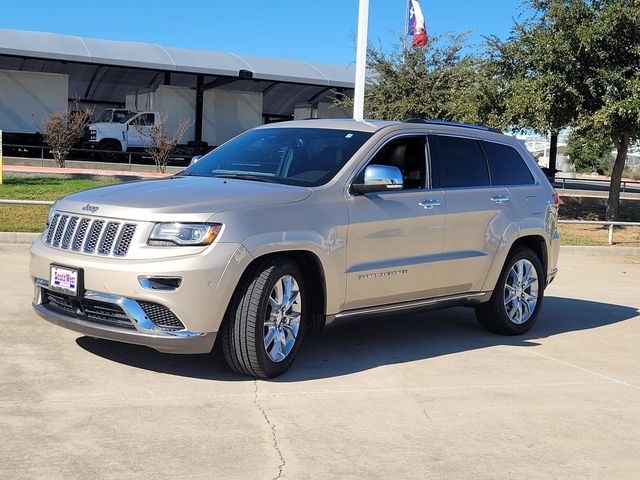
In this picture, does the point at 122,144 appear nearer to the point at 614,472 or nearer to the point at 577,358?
the point at 577,358

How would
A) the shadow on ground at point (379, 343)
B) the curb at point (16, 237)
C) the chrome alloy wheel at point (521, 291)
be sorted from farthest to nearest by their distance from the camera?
1. the curb at point (16, 237)
2. the chrome alloy wheel at point (521, 291)
3. the shadow on ground at point (379, 343)

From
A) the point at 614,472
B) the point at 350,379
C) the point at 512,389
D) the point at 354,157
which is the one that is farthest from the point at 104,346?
the point at 614,472

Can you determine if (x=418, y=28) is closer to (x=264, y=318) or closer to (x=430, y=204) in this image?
(x=430, y=204)

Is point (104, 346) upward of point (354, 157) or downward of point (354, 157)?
downward

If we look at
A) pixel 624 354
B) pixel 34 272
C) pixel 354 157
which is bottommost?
pixel 624 354

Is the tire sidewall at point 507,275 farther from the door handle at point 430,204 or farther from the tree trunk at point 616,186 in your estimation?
the tree trunk at point 616,186

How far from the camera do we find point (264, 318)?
217 inches

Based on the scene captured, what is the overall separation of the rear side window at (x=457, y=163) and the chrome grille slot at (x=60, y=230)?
2941mm

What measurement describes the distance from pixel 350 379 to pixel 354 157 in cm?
165

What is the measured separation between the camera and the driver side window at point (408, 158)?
672cm

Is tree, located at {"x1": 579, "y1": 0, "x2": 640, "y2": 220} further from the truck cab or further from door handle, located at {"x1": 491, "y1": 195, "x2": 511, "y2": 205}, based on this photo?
the truck cab

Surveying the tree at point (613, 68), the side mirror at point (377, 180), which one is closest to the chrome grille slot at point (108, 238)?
the side mirror at point (377, 180)

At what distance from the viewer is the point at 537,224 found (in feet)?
25.7

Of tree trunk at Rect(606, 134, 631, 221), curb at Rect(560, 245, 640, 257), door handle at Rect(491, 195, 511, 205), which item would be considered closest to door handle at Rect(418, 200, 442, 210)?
door handle at Rect(491, 195, 511, 205)
